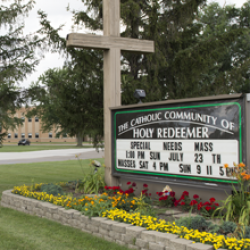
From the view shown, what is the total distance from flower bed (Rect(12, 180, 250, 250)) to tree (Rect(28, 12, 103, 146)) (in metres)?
2.55

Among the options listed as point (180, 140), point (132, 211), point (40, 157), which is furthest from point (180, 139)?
point (40, 157)

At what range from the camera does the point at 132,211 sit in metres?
5.42

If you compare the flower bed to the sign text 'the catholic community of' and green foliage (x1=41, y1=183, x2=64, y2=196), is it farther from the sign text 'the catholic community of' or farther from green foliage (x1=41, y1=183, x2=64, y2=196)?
the sign text 'the catholic community of'

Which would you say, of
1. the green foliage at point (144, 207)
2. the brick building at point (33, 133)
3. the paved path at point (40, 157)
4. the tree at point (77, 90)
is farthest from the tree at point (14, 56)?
the brick building at point (33, 133)

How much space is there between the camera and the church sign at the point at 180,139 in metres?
5.17

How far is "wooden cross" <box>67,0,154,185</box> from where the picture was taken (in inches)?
293

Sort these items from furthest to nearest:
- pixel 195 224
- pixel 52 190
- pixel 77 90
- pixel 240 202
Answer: pixel 77 90 < pixel 52 190 < pixel 240 202 < pixel 195 224

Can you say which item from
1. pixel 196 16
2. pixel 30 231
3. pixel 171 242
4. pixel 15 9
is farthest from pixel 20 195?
pixel 196 16

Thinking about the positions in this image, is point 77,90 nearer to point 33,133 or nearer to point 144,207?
point 144,207

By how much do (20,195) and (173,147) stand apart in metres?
3.52

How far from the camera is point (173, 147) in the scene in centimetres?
600

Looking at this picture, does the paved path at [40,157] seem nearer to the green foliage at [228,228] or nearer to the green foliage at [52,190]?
the green foliage at [52,190]

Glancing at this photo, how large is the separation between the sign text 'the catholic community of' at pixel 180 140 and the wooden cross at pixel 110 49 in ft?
1.13

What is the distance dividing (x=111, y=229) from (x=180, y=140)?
6.35ft
